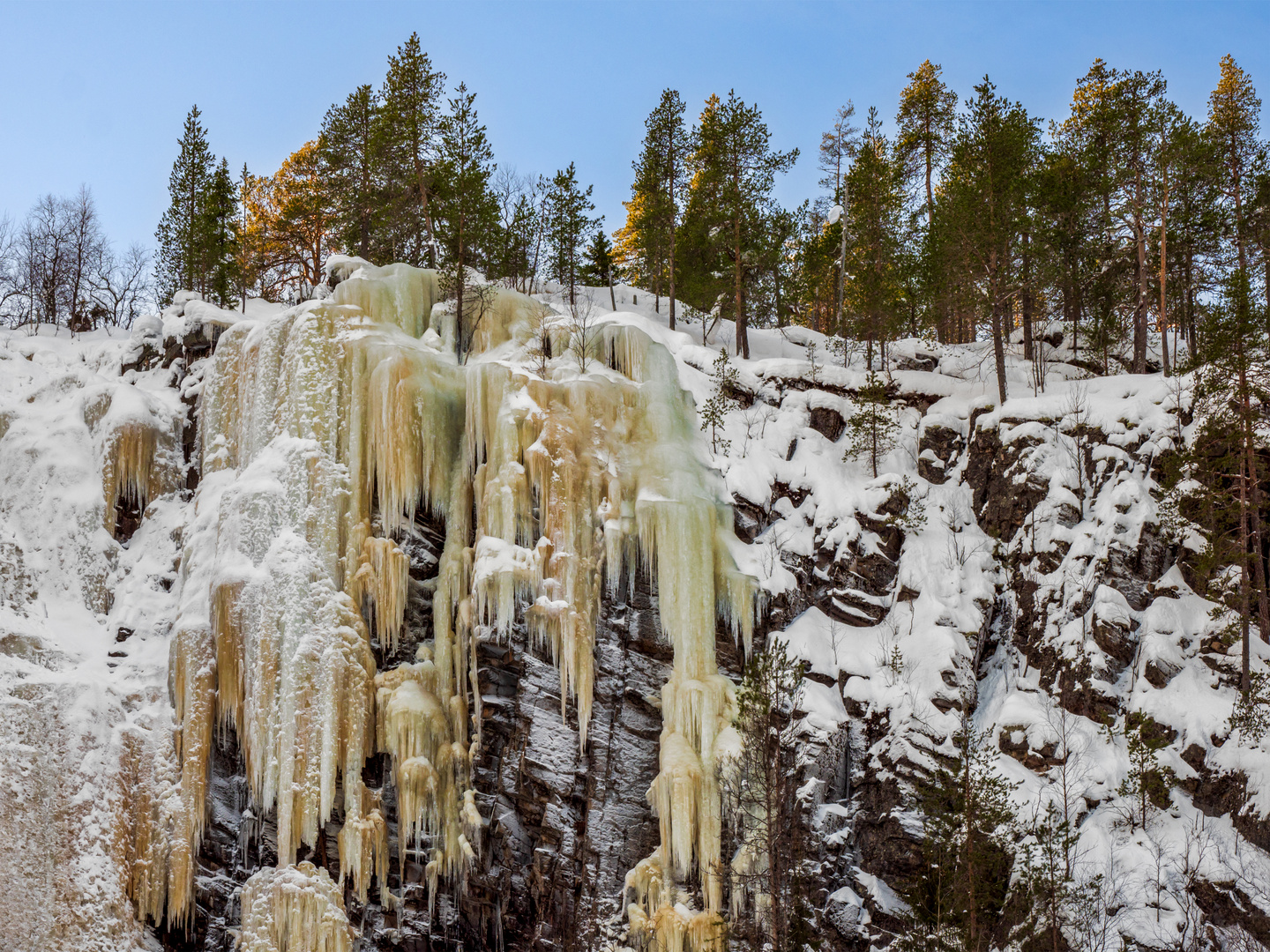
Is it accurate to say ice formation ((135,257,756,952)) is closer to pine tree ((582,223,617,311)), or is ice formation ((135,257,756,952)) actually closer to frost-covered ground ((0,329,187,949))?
frost-covered ground ((0,329,187,949))

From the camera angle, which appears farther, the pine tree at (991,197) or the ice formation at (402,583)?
the pine tree at (991,197)

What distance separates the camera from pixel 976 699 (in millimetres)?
16406

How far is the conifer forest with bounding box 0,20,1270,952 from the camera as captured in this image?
48.0 feet

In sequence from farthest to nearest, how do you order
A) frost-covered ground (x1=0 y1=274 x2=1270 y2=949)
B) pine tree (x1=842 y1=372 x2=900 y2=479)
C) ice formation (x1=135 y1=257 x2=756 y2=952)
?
pine tree (x1=842 y1=372 x2=900 y2=479), ice formation (x1=135 y1=257 x2=756 y2=952), frost-covered ground (x1=0 y1=274 x2=1270 y2=949)

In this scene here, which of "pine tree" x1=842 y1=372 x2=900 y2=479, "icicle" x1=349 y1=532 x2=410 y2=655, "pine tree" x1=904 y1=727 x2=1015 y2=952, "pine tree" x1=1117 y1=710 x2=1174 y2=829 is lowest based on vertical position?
"pine tree" x1=904 y1=727 x2=1015 y2=952

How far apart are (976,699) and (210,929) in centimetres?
1469

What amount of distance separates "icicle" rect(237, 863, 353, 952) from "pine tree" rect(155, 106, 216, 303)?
20650 mm

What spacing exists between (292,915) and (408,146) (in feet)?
63.2

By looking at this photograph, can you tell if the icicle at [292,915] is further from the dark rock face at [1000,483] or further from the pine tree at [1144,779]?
the dark rock face at [1000,483]

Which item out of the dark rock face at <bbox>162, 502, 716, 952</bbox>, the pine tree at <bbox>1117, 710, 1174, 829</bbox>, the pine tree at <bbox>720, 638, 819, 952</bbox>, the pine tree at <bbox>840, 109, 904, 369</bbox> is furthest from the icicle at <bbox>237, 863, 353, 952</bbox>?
the pine tree at <bbox>840, 109, 904, 369</bbox>

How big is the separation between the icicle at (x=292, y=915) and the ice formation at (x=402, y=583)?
0.11 feet

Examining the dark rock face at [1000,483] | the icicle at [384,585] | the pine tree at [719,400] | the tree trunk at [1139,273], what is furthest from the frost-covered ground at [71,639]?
the tree trunk at [1139,273]

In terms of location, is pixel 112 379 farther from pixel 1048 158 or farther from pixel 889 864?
pixel 1048 158

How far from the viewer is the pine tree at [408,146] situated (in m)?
24.8
